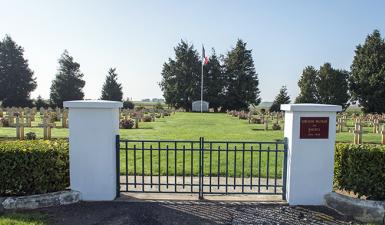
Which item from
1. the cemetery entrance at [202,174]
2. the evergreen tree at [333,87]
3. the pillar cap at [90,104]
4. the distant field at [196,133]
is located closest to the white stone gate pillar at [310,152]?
the cemetery entrance at [202,174]

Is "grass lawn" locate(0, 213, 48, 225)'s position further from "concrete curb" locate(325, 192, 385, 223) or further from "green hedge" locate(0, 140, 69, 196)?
"concrete curb" locate(325, 192, 385, 223)

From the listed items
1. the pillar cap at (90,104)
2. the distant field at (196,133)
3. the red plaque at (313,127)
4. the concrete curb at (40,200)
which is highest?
the pillar cap at (90,104)

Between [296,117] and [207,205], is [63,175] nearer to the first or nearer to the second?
[207,205]

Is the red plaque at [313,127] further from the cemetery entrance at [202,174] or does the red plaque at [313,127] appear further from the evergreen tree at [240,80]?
the evergreen tree at [240,80]

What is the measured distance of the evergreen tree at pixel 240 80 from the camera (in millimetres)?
64250

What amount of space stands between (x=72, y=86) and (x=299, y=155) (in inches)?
2248

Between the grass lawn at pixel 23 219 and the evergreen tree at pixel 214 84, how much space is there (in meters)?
59.0

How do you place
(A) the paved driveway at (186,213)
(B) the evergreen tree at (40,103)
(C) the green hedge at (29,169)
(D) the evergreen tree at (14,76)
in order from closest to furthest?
(A) the paved driveway at (186,213) < (C) the green hedge at (29,169) < (B) the evergreen tree at (40,103) < (D) the evergreen tree at (14,76)

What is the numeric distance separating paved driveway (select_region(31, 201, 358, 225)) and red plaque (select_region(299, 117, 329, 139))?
4.20 ft

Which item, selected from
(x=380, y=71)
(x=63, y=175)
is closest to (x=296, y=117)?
(x=63, y=175)

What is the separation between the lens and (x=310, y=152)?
6391 millimetres

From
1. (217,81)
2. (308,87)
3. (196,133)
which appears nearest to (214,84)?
(217,81)

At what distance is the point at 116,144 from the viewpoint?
6.73 meters

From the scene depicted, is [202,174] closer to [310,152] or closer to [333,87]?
[310,152]
